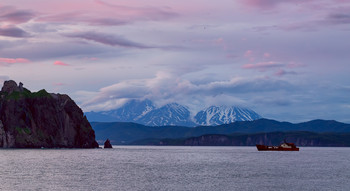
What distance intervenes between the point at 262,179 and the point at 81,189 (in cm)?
3885

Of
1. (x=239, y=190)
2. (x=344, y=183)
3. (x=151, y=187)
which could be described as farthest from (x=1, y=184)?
(x=344, y=183)

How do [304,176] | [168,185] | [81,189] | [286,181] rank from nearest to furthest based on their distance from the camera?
[81,189], [168,185], [286,181], [304,176]

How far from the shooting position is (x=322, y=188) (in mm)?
89500

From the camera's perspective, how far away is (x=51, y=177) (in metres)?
104

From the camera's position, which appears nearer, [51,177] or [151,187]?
[151,187]

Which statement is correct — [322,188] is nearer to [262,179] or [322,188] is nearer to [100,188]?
[262,179]

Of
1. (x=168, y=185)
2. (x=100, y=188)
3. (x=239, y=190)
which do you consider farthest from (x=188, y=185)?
(x=100, y=188)

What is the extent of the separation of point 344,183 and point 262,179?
16.0 m

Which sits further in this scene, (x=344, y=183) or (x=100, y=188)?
(x=344, y=183)

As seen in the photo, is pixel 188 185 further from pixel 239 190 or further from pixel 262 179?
pixel 262 179

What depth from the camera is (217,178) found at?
350 feet

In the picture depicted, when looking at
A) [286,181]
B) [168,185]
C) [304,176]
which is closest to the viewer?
[168,185]

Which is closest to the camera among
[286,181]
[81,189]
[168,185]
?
[81,189]

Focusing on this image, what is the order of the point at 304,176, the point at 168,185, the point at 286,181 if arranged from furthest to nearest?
the point at 304,176 < the point at 286,181 < the point at 168,185
